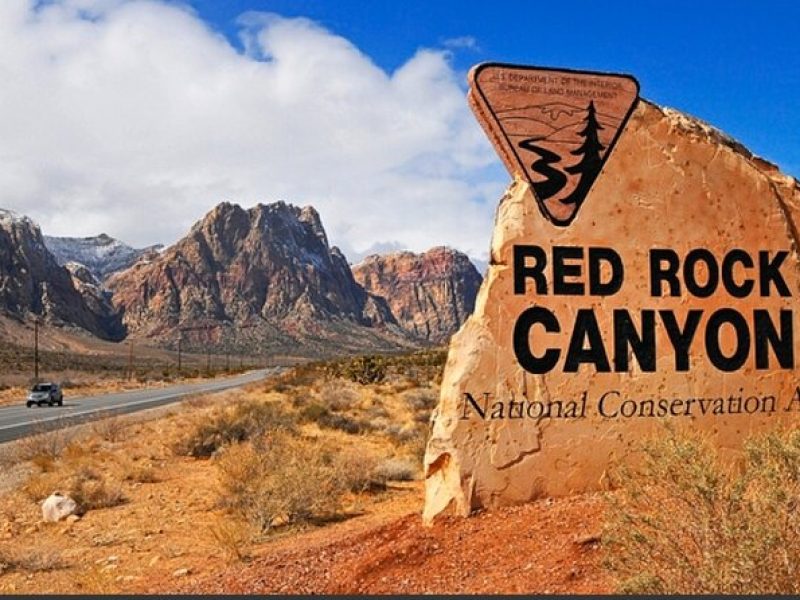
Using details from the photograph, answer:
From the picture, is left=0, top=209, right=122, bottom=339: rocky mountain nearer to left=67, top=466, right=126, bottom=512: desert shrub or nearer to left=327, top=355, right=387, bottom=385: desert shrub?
left=327, top=355, right=387, bottom=385: desert shrub

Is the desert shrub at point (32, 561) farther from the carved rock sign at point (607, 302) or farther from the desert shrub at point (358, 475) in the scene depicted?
the carved rock sign at point (607, 302)

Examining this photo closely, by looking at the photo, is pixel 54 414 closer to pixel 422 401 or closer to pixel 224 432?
pixel 422 401

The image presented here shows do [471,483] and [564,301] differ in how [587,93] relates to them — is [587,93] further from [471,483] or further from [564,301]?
[471,483]

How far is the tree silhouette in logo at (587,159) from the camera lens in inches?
310

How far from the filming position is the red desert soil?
579 cm

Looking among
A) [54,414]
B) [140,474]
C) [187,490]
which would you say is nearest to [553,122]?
[187,490]

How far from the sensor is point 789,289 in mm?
8258

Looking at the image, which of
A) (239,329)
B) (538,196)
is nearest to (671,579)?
(538,196)

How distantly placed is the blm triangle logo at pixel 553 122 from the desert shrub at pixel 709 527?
3162mm

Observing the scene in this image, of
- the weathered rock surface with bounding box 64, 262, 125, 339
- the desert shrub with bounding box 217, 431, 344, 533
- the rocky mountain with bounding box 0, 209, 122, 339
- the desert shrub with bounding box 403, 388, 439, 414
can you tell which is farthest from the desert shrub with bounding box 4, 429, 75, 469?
the weathered rock surface with bounding box 64, 262, 125, 339

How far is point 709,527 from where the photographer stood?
4508mm

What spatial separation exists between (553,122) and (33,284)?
512ft

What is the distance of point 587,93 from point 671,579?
5015 mm

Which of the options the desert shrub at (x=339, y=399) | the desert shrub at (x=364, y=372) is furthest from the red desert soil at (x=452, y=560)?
the desert shrub at (x=364, y=372)
